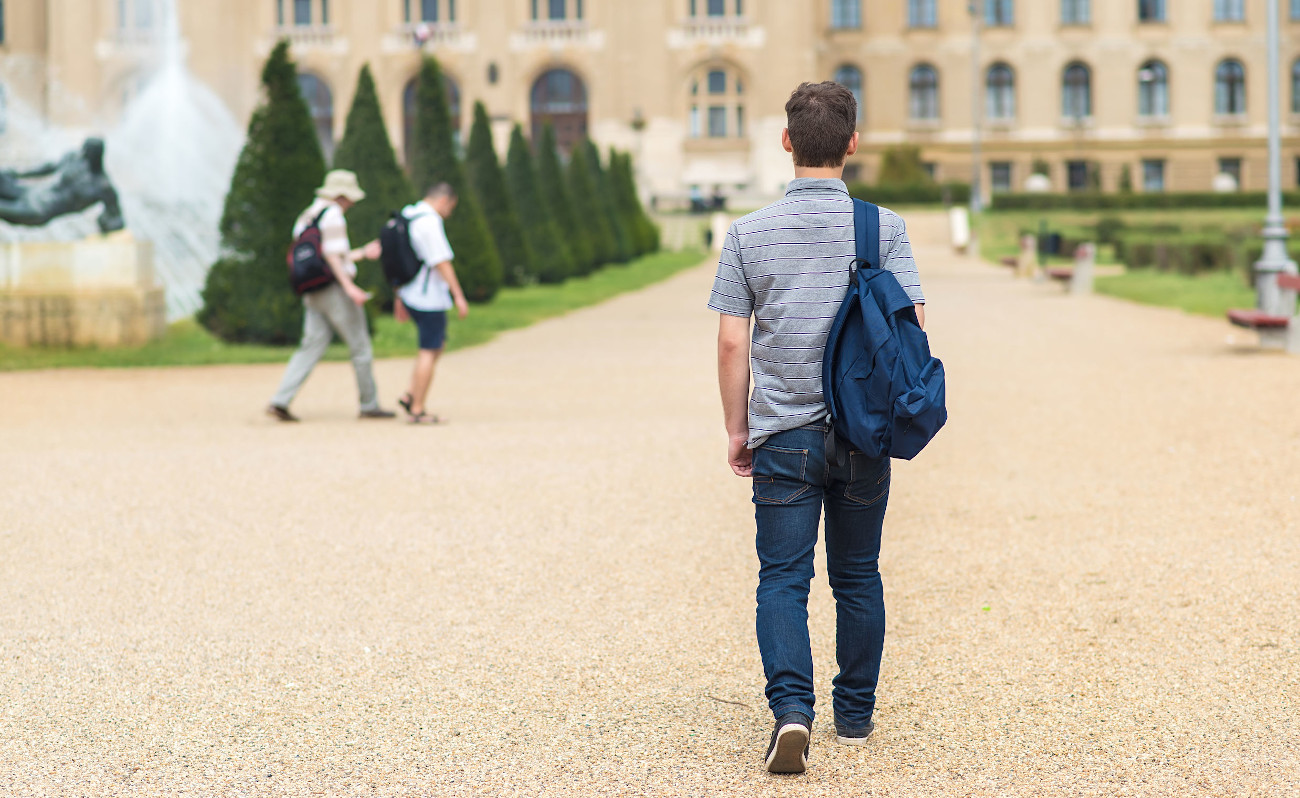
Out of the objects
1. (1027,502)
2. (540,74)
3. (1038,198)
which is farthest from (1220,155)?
(1027,502)

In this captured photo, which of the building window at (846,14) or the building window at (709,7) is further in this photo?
the building window at (846,14)

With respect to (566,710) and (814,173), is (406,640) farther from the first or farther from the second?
(814,173)

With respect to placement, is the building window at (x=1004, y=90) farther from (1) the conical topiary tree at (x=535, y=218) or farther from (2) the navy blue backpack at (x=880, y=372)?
(2) the navy blue backpack at (x=880, y=372)

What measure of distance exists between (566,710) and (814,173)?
1604 millimetres

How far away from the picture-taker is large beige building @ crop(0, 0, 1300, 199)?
65188mm

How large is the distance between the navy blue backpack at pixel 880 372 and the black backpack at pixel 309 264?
685 centimetres

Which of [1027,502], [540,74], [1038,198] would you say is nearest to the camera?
[1027,502]

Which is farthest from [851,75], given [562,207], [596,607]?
[596,607]

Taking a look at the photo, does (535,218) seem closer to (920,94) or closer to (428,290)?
(428,290)

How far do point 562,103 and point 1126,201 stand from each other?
2445 centimetres

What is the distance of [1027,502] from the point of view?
731 cm

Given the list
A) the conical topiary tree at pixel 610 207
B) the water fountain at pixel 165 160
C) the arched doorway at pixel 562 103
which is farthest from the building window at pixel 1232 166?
the water fountain at pixel 165 160

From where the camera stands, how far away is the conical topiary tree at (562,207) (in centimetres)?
3016

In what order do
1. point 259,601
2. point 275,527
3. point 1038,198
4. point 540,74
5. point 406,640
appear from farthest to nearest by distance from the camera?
point 540,74 < point 1038,198 < point 275,527 < point 259,601 < point 406,640
